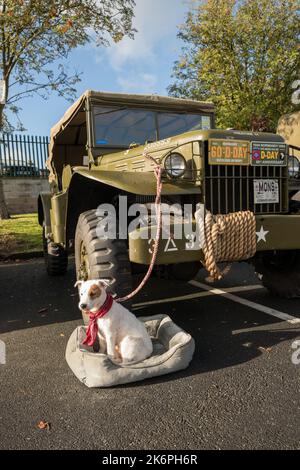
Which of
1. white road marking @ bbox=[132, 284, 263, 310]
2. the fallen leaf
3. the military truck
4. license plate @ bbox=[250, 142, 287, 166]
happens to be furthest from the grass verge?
the fallen leaf

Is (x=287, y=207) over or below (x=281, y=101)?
below

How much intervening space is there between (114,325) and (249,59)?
11.7m

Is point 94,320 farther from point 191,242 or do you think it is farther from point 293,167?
point 293,167

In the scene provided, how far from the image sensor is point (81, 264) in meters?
3.79

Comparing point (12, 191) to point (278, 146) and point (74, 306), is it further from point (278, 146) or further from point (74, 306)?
point (278, 146)

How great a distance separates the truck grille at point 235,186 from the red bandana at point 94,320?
1294mm

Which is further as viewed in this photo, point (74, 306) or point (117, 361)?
point (74, 306)

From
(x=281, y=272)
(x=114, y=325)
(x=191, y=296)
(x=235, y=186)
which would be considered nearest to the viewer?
(x=114, y=325)

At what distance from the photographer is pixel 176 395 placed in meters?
2.53

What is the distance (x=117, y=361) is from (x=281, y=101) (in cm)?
1184

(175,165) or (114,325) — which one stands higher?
(175,165)

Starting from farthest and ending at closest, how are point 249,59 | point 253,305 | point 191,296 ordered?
point 249,59
point 191,296
point 253,305

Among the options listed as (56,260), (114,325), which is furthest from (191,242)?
(56,260)

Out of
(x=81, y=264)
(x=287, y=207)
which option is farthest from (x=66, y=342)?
(x=287, y=207)
